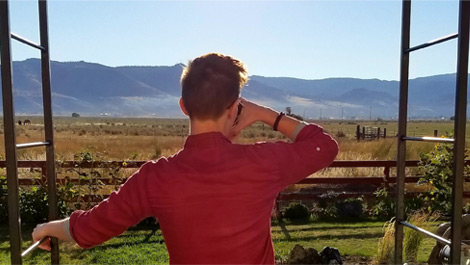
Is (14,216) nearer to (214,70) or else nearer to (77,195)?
(214,70)

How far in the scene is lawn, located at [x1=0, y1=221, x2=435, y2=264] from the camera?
5.55 m

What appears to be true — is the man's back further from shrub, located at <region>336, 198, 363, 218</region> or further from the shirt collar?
shrub, located at <region>336, 198, 363, 218</region>

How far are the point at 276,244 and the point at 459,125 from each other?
14.7ft

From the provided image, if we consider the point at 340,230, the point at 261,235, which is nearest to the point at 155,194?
the point at 261,235

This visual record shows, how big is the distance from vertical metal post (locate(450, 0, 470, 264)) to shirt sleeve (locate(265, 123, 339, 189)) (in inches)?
23.0

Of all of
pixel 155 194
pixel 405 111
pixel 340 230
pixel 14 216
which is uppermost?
pixel 405 111

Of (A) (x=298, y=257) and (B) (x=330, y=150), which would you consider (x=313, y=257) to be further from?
(B) (x=330, y=150)

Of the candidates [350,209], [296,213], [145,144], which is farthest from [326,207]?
[145,144]

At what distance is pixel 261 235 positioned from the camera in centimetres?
150

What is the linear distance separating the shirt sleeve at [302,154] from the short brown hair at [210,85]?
0.67 ft

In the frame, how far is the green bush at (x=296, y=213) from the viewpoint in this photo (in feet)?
25.7

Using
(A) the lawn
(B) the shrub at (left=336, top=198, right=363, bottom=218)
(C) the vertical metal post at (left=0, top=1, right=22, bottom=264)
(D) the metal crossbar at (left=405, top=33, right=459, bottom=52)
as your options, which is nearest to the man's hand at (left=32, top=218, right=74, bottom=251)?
(C) the vertical metal post at (left=0, top=1, right=22, bottom=264)

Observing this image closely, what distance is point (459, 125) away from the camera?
184cm

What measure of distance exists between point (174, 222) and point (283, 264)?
3782 mm
